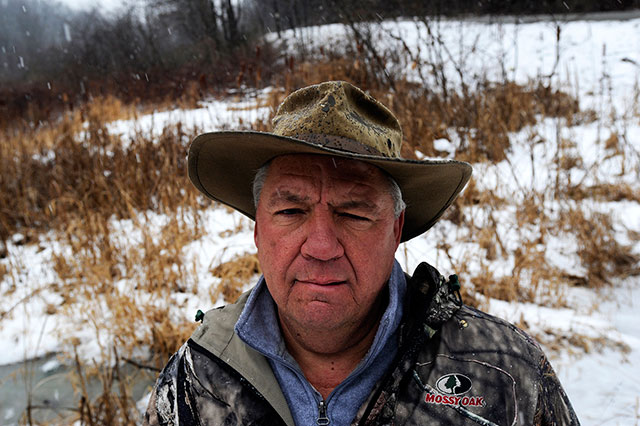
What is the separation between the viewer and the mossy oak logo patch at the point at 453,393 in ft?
3.73

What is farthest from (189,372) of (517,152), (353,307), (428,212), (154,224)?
(517,152)

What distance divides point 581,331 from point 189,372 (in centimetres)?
290

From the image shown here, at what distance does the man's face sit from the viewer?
1174 millimetres

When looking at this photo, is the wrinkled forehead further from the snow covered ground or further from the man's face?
the snow covered ground

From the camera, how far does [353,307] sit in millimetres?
1190

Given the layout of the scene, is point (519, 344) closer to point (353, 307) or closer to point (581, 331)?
point (353, 307)

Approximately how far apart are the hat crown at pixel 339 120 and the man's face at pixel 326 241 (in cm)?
6

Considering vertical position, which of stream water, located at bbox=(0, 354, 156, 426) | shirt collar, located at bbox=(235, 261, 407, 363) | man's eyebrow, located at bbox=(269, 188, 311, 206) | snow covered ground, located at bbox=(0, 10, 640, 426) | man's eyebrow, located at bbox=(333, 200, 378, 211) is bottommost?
stream water, located at bbox=(0, 354, 156, 426)

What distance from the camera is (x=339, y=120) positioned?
122cm

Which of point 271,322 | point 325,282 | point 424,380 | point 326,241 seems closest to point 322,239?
point 326,241

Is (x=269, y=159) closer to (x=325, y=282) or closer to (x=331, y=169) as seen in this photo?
(x=331, y=169)

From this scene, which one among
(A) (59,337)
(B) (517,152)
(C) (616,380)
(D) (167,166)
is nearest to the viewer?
(C) (616,380)

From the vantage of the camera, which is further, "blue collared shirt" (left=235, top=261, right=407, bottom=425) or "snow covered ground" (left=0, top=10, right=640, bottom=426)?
"snow covered ground" (left=0, top=10, right=640, bottom=426)

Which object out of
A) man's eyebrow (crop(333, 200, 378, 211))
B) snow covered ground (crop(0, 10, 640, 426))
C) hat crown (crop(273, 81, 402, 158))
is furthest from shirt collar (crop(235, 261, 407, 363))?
snow covered ground (crop(0, 10, 640, 426))
